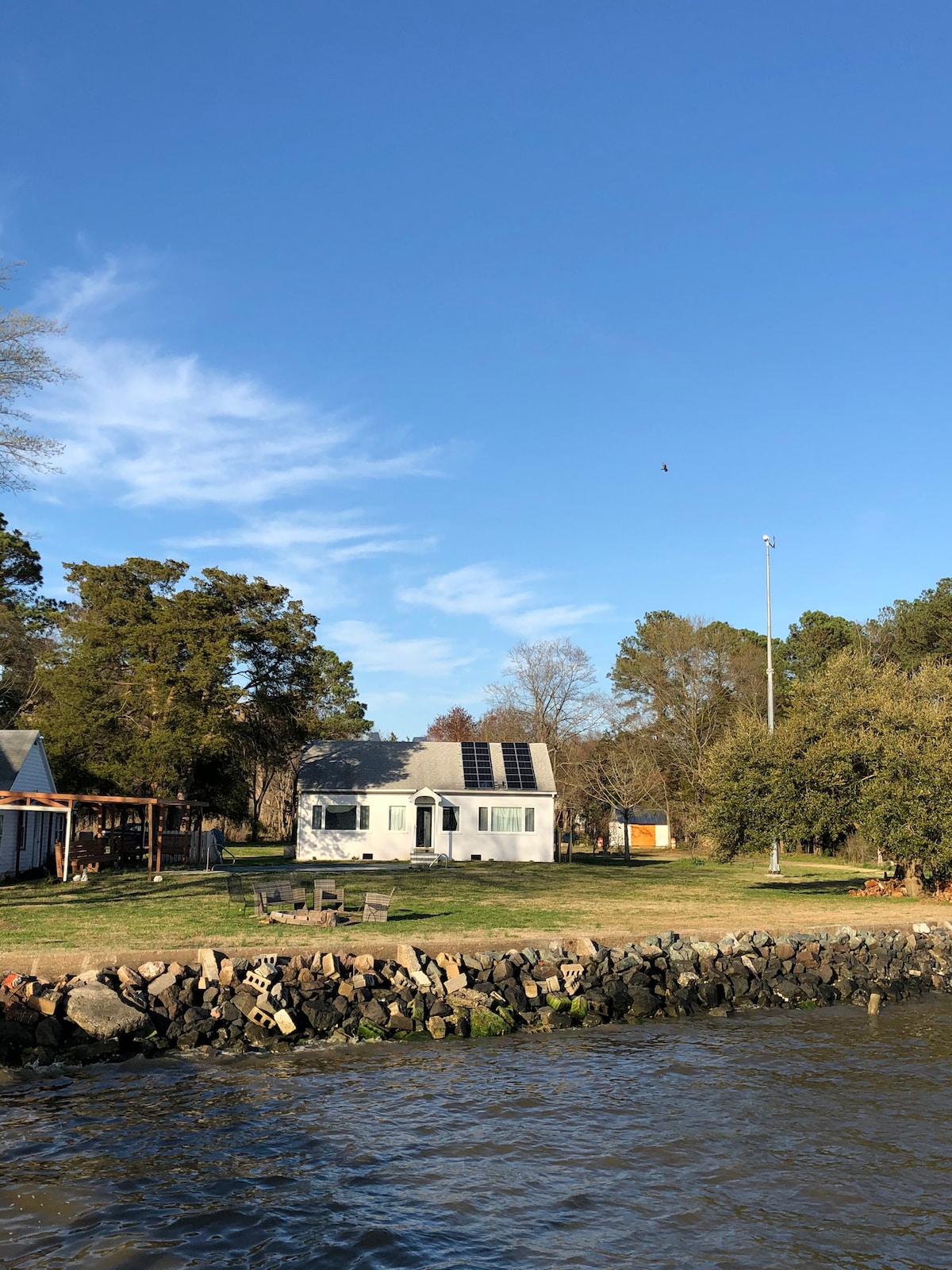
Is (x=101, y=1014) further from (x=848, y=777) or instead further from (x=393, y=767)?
(x=393, y=767)

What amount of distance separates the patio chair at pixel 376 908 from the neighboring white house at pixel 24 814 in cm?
1394

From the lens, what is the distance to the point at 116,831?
126 ft

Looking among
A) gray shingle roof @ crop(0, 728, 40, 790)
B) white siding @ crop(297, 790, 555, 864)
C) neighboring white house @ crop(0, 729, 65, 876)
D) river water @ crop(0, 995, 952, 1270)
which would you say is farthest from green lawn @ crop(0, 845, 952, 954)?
white siding @ crop(297, 790, 555, 864)

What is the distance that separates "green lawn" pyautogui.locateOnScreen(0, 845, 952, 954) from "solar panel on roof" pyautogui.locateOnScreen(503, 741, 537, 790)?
6.18 metres

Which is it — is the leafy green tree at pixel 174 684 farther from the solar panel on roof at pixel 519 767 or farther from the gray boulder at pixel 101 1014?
the gray boulder at pixel 101 1014

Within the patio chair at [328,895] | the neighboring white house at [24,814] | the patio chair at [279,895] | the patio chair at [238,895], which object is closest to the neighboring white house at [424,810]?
the neighboring white house at [24,814]

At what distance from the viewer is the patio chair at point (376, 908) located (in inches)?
734

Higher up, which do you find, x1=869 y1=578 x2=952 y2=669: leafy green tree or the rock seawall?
x1=869 y1=578 x2=952 y2=669: leafy green tree

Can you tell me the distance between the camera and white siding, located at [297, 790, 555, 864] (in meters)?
40.6

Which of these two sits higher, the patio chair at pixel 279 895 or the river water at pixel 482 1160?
the patio chair at pixel 279 895

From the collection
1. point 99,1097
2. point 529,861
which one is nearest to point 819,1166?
point 99,1097

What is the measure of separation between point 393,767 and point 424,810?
2.72 meters

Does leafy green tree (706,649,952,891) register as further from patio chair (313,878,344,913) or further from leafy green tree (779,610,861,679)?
leafy green tree (779,610,861,679)

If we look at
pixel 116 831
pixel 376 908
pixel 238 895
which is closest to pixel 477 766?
pixel 116 831
